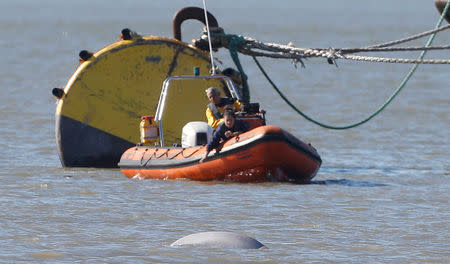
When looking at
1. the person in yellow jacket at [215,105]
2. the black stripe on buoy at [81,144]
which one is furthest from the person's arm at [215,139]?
the black stripe on buoy at [81,144]

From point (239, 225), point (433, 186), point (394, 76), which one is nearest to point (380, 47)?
point (433, 186)

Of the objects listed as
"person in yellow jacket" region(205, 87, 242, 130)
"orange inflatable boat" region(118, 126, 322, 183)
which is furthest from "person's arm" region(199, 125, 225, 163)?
"person in yellow jacket" region(205, 87, 242, 130)

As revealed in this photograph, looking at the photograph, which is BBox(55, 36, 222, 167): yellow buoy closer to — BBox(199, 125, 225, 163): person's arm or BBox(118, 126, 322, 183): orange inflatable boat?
BBox(118, 126, 322, 183): orange inflatable boat

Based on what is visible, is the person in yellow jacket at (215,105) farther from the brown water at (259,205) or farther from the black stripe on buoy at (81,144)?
the black stripe on buoy at (81,144)

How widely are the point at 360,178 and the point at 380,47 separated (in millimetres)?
2197

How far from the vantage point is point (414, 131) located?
1065 inches

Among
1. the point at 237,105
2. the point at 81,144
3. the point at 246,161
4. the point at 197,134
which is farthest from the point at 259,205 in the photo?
the point at 81,144

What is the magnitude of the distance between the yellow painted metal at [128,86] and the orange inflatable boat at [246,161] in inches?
74.6

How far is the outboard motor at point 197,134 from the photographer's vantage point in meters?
19.3

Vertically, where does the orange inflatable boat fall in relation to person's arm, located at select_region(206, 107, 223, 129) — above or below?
below

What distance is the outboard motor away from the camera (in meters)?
19.3

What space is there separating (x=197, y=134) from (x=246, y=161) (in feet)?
4.81

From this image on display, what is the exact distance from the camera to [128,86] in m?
21.3

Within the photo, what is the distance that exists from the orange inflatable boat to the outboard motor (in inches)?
14.0
